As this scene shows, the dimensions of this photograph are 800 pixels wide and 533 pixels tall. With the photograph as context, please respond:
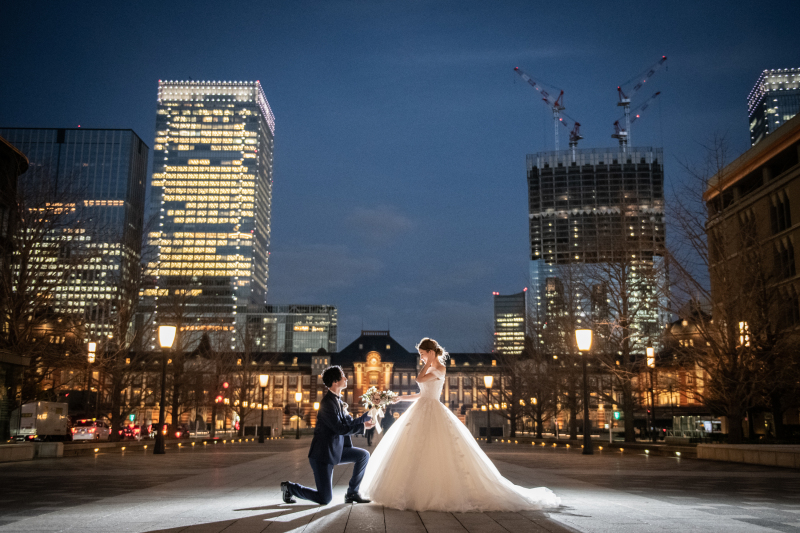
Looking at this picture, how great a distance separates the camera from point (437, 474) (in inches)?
357

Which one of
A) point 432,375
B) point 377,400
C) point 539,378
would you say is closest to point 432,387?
point 432,375

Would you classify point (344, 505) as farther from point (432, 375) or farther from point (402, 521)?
point (432, 375)

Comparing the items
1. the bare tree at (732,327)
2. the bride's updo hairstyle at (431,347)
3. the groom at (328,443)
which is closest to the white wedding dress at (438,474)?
the groom at (328,443)

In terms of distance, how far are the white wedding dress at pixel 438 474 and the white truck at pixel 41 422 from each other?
4114cm

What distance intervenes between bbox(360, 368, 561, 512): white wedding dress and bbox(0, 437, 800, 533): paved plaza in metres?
0.31

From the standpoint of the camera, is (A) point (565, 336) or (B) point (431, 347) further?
(A) point (565, 336)

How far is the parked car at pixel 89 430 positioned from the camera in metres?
45.5

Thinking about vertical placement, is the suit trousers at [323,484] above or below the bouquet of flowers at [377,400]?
below

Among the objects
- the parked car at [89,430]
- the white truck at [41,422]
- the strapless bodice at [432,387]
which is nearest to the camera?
the strapless bodice at [432,387]

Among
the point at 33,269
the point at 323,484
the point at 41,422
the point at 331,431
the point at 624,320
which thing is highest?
the point at 33,269

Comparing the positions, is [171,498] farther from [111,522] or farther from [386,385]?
[386,385]

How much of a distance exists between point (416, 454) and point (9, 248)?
2889 cm

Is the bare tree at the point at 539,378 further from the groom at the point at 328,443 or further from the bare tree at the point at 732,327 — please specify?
the groom at the point at 328,443

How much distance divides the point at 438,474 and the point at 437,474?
16 millimetres
